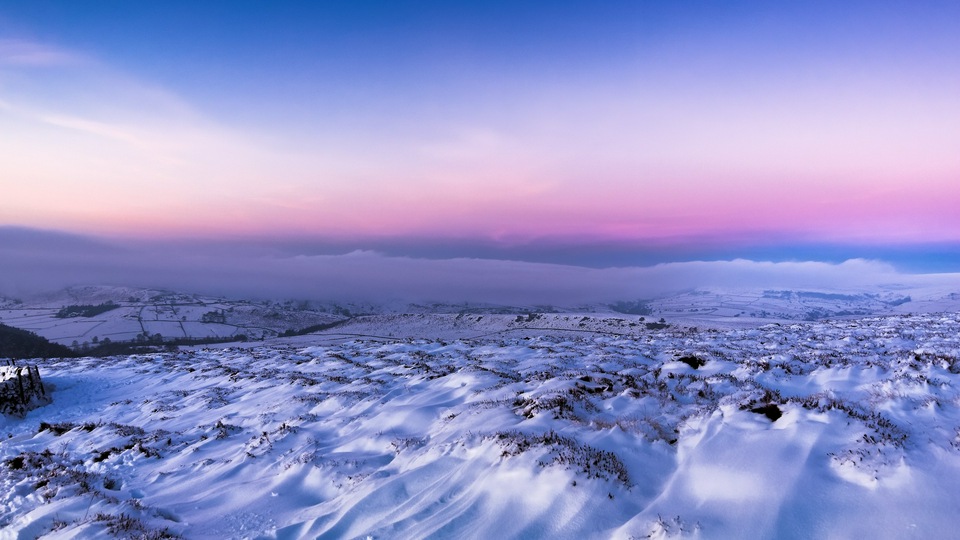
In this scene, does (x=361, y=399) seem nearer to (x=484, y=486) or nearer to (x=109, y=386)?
(x=484, y=486)

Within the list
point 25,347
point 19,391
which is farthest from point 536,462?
point 25,347

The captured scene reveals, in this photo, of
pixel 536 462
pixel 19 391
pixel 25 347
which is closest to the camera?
pixel 536 462

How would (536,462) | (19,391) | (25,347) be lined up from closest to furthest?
(536,462) → (19,391) → (25,347)

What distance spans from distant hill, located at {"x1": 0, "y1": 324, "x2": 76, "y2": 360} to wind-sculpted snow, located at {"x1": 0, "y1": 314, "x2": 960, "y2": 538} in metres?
49.6

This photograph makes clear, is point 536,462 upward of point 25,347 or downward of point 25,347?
upward

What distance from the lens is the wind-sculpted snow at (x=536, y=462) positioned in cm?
529

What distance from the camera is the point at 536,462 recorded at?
650 centimetres

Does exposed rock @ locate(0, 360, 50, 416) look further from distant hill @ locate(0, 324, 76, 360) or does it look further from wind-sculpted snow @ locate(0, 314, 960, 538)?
distant hill @ locate(0, 324, 76, 360)

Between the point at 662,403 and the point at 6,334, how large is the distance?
3129 inches

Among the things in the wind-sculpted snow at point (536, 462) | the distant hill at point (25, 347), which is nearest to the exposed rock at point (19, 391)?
the wind-sculpted snow at point (536, 462)

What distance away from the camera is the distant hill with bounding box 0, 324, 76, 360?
50562 mm

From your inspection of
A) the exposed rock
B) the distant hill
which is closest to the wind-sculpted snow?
the exposed rock

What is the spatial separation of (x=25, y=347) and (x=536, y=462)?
74.1 m

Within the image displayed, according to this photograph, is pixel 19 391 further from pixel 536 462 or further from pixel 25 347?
pixel 25 347
